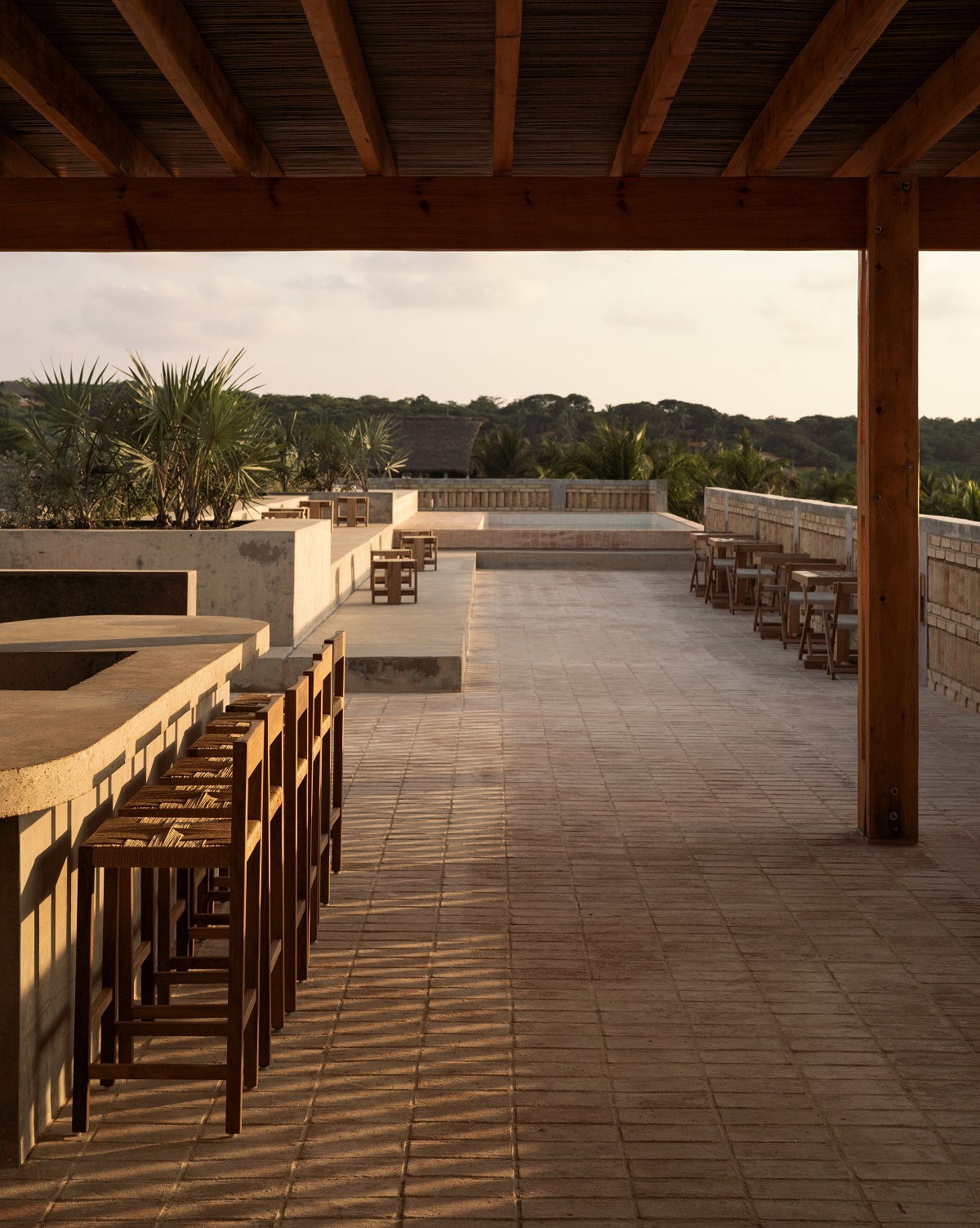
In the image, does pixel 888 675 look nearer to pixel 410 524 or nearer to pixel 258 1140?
pixel 258 1140

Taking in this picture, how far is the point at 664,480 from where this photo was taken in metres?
31.2

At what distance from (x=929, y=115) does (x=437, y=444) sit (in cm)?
5419

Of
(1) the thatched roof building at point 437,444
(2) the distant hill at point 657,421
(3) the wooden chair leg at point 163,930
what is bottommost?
(3) the wooden chair leg at point 163,930

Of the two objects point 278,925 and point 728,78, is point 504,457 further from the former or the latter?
point 278,925

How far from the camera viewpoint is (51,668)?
487cm

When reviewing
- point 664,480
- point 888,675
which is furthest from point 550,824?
point 664,480

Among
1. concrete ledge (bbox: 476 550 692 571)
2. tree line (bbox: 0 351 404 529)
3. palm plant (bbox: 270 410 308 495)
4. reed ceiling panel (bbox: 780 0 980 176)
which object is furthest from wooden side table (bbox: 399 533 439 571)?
reed ceiling panel (bbox: 780 0 980 176)

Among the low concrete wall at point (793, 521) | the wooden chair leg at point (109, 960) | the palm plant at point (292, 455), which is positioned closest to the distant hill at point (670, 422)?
the palm plant at point (292, 455)

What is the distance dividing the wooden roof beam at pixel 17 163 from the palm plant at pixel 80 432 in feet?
16.2

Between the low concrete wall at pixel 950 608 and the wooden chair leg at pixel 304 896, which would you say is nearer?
the wooden chair leg at pixel 304 896

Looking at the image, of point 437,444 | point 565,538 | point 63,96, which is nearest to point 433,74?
point 63,96

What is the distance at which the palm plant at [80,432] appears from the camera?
1135 cm

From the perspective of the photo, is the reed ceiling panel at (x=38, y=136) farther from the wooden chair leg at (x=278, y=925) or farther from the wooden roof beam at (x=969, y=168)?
the wooden roof beam at (x=969, y=168)

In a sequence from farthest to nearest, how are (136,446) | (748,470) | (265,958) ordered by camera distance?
(748,470) < (136,446) < (265,958)
